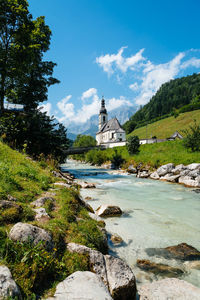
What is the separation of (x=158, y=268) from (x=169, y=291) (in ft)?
3.99

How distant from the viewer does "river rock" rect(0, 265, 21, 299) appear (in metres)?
1.87

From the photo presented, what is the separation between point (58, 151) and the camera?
19359 millimetres

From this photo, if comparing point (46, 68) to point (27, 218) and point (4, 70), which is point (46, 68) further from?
point (27, 218)

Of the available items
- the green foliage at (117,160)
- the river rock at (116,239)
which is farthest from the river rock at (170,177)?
the green foliage at (117,160)

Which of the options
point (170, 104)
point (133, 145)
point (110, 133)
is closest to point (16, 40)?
point (133, 145)

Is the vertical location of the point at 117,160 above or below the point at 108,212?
above

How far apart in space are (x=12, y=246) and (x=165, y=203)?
955 centimetres

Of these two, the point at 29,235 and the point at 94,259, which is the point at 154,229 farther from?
the point at 29,235

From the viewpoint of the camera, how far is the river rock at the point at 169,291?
9.80 ft

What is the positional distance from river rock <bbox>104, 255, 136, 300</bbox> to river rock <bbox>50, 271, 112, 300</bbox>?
551mm

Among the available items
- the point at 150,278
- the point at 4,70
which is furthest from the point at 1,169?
the point at 4,70

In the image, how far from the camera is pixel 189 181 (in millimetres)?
16406

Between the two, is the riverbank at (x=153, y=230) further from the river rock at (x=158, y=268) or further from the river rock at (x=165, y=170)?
the river rock at (x=165, y=170)

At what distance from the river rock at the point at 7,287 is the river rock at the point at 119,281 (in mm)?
1639
